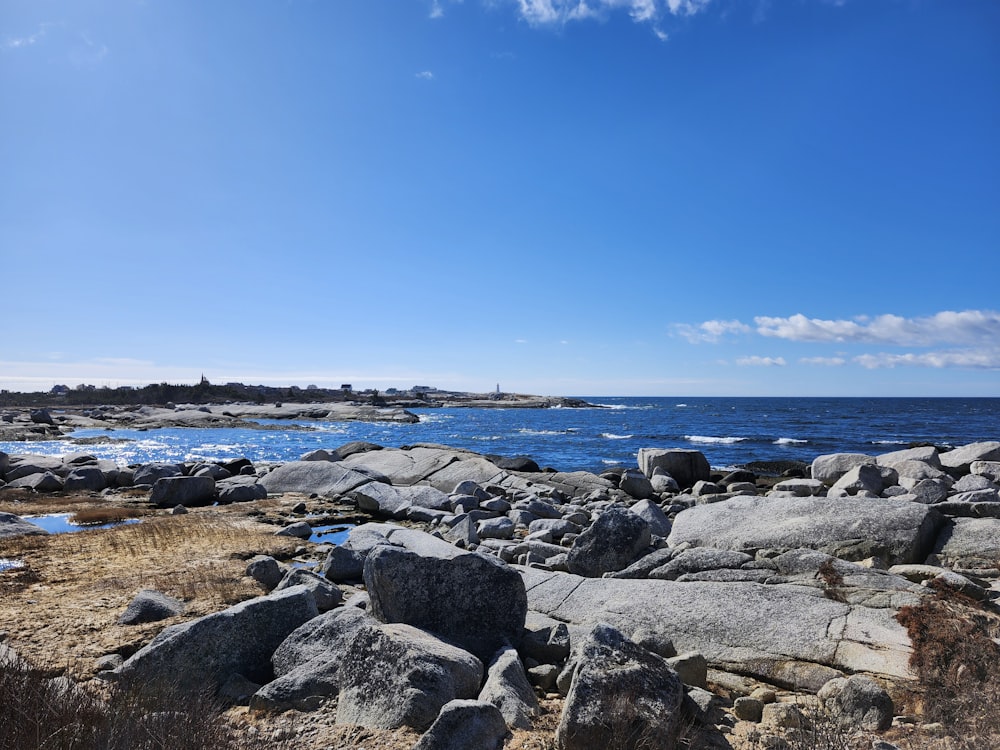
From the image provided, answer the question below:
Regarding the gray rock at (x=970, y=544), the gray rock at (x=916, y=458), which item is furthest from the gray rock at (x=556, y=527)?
the gray rock at (x=916, y=458)

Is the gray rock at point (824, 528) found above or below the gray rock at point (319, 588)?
above

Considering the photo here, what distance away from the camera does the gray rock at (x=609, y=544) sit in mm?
9852

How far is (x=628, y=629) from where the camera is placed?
725 centimetres

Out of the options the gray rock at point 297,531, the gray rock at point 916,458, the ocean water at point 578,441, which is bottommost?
the ocean water at point 578,441

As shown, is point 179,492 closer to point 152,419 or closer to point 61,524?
point 61,524

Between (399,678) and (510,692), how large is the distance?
1.00 m

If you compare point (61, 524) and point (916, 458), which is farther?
point (916, 458)

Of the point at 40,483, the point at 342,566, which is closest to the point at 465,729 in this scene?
the point at 342,566

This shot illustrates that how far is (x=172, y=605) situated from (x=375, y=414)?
75.9m

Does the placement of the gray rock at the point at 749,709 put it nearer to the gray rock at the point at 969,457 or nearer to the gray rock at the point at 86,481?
the gray rock at the point at 969,457

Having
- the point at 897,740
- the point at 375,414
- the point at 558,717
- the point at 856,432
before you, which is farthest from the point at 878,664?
the point at 375,414

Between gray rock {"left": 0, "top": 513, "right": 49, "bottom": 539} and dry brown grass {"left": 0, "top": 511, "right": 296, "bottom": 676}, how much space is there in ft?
1.89

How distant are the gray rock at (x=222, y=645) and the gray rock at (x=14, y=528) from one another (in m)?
10.1

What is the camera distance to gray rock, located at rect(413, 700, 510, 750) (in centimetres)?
436
